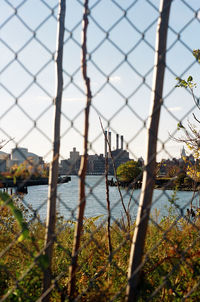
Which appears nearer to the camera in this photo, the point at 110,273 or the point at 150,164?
the point at 150,164

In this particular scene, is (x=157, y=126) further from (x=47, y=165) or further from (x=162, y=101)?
(x=47, y=165)

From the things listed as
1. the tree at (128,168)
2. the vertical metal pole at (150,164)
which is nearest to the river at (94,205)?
the vertical metal pole at (150,164)

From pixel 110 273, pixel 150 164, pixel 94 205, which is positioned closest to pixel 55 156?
pixel 150 164

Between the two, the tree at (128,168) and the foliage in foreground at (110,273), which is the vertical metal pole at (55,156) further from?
the tree at (128,168)

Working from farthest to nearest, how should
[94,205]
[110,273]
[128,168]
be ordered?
[94,205] → [128,168] → [110,273]

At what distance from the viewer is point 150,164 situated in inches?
46.3

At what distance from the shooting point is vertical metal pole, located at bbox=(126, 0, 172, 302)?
45.7 inches

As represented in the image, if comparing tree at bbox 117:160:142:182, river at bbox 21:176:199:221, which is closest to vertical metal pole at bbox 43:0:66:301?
river at bbox 21:176:199:221

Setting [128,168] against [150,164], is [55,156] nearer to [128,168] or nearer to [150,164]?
[150,164]

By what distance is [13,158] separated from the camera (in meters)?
1.15

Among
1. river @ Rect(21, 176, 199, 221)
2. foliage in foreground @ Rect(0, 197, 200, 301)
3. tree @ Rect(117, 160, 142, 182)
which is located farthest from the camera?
tree @ Rect(117, 160, 142, 182)

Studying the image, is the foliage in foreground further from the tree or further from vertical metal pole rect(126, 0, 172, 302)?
the tree

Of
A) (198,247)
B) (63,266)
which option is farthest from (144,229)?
(63,266)

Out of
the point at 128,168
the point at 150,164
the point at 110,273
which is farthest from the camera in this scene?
the point at 128,168
